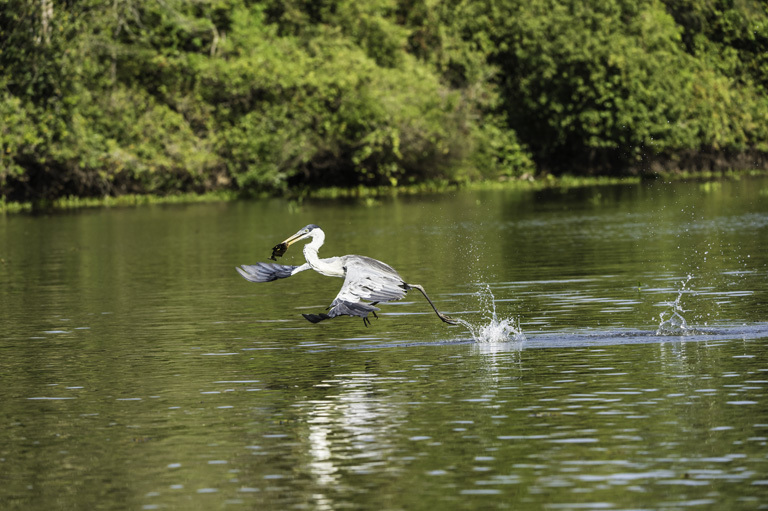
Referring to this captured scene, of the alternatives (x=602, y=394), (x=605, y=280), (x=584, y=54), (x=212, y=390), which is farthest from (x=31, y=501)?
(x=584, y=54)

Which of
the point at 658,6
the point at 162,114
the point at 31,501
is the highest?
the point at 658,6

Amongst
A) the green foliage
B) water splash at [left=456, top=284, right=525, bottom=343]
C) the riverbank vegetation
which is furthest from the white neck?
the green foliage

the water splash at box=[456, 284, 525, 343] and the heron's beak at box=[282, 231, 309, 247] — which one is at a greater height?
the heron's beak at box=[282, 231, 309, 247]

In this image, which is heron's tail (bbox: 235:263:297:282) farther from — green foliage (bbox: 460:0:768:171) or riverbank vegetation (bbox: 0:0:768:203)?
green foliage (bbox: 460:0:768:171)

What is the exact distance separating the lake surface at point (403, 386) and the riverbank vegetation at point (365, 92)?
33308mm

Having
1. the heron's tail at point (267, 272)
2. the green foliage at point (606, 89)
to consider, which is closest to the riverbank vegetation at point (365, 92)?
the green foliage at point (606, 89)

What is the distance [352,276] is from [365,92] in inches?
2201

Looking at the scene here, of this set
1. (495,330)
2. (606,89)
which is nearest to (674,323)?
(495,330)

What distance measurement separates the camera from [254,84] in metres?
72.6

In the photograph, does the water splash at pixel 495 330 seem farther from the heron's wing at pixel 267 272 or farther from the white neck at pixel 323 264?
the heron's wing at pixel 267 272

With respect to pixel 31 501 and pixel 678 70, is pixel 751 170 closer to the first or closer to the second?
pixel 678 70

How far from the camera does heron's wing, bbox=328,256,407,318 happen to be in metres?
16.6

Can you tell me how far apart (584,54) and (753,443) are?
71.0m

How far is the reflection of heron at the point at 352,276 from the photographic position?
54.5ft
